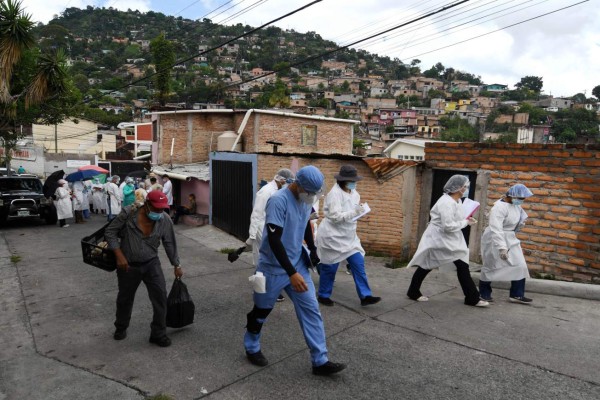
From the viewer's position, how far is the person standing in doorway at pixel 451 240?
5.59 m

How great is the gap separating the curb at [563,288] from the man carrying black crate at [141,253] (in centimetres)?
506

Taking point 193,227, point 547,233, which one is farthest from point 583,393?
point 193,227

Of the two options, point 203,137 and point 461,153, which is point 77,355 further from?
point 203,137

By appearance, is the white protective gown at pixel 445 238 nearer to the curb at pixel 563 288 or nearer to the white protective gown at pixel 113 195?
the curb at pixel 563 288

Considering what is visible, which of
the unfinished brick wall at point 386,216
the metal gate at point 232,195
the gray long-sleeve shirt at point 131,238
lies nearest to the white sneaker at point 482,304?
the unfinished brick wall at point 386,216

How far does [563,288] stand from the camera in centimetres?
623

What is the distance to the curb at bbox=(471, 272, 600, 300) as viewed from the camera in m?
6.02

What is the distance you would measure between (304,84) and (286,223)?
140 meters

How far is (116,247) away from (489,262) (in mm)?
4579

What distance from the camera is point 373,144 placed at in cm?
5478

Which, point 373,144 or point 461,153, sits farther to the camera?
point 373,144

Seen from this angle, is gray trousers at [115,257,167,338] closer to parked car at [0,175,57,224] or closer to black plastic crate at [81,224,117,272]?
black plastic crate at [81,224,117,272]

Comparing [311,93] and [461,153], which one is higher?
[311,93]

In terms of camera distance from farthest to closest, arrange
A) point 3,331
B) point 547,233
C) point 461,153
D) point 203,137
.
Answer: point 203,137, point 461,153, point 547,233, point 3,331
